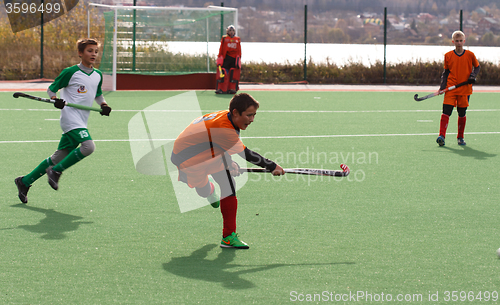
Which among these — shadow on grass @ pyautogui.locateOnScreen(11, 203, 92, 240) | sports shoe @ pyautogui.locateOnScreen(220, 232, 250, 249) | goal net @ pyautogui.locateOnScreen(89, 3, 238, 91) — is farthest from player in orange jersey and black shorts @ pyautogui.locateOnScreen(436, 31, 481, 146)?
goal net @ pyautogui.locateOnScreen(89, 3, 238, 91)

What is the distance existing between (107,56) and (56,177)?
13818 mm

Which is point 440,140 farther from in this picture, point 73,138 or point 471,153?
point 73,138

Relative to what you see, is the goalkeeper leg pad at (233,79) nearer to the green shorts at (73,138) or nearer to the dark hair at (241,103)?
the green shorts at (73,138)

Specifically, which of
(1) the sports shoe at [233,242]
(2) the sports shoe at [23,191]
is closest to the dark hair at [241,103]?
(1) the sports shoe at [233,242]

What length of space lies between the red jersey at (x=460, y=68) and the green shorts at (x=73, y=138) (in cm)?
639

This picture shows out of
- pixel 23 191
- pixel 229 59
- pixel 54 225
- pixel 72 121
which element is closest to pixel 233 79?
pixel 229 59

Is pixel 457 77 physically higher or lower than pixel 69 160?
higher

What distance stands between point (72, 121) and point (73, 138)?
18cm

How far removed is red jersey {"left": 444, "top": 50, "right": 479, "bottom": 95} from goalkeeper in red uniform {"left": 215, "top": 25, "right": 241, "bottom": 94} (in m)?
8.56

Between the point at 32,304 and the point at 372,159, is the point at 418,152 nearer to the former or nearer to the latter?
the point at 372,159

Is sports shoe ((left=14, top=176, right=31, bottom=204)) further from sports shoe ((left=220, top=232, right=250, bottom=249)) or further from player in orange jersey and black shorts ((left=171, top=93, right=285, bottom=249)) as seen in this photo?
sports shoe ((left=220, top=232, right=250, bottom=249))

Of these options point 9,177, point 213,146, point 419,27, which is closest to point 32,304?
point 213,146

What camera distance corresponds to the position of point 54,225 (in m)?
5.40

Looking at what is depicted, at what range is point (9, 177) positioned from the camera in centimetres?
723
